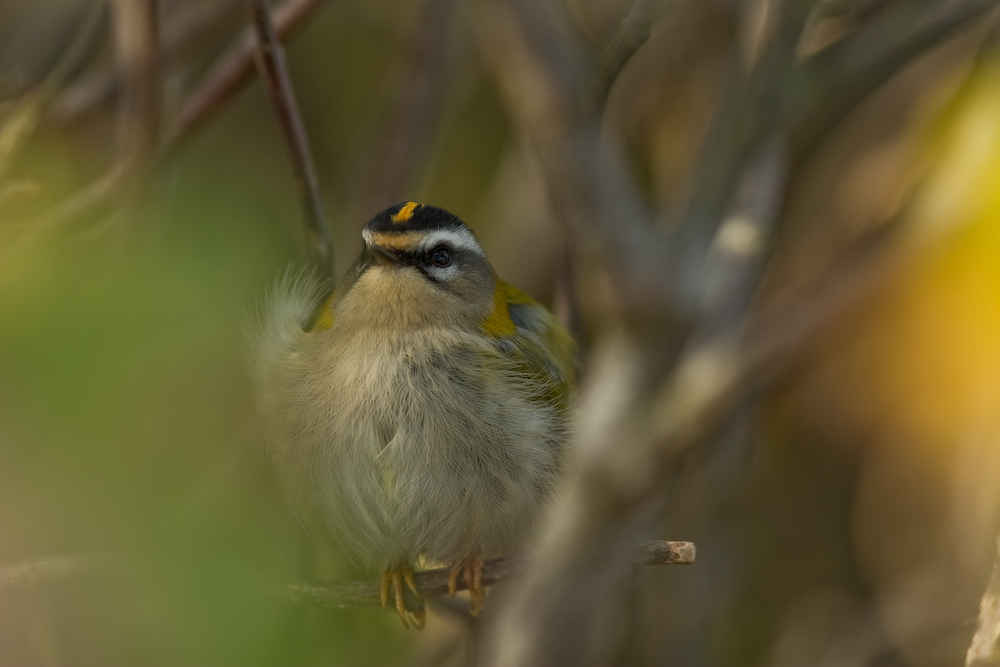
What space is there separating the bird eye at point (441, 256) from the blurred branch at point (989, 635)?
4.53ft

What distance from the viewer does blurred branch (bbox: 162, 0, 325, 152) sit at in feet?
7.97

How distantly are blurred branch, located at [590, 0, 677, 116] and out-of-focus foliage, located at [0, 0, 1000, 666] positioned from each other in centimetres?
65

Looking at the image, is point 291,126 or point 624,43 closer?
point 624,43

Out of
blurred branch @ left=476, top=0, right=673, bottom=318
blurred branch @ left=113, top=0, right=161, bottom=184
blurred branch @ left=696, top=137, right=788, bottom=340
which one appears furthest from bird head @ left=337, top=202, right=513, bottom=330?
blurred branch @ left=696, top=137, right=788, bottom=340

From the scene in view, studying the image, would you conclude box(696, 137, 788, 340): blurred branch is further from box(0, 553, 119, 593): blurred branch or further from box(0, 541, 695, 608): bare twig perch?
box(0, 553, 119, 593): blurred branch

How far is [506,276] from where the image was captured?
361 centimetres

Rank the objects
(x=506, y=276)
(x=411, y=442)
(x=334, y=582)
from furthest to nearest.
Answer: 1. (x=506, y=276)
2. (x=411, y=442)
3. (x=334, y=582)

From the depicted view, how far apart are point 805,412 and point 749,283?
3.09 ft

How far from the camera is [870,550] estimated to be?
324 cm

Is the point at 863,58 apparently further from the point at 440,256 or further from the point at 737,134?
the point at 440,256

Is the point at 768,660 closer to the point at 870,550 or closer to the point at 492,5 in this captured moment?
the point at 870,550

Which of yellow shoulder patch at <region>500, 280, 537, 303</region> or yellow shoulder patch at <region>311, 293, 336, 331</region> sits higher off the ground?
yellow shoulder patch at <region>311, 293, 336, 331</region>

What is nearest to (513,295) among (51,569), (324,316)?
(324,316)

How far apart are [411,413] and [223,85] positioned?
1.16 m
